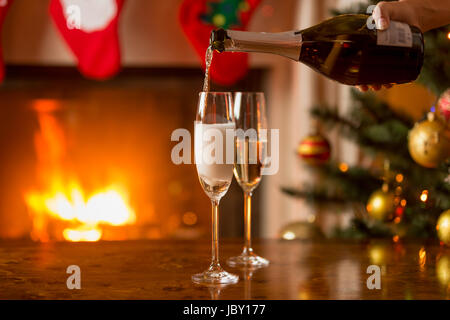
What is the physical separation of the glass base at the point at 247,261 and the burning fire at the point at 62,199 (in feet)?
5.01

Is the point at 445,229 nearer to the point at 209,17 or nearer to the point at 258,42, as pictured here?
the point at 258,42

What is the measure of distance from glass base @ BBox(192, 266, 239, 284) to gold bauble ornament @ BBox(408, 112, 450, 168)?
1.86 feet

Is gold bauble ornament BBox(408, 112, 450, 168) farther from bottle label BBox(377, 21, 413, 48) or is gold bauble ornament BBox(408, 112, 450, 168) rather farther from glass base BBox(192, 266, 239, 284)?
glass base BBox(192, 266, 239, 284)

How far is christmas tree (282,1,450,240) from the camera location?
118 cm

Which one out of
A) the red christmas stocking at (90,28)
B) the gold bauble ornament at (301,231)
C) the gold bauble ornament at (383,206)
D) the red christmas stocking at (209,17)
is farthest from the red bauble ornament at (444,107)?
the red christmas stocking at (90,28)

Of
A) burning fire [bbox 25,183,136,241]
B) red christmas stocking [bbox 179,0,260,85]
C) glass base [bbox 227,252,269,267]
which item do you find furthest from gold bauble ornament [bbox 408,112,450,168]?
burning fire [bbox 25,183,136,241]

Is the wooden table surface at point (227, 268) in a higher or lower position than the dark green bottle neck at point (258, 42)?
lower

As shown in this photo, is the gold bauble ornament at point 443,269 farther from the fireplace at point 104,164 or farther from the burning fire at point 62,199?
the burning fire at point 62,199

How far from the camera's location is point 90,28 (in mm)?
1921

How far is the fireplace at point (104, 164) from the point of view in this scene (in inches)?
90.6

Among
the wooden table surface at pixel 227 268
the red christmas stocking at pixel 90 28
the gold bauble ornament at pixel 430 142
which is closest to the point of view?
the wooden table surface at pixel 227 268

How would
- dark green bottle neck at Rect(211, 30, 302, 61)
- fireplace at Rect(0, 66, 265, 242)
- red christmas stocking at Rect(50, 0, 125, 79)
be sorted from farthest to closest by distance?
fireplace at Rect(0, 66, 265, 242)
red christmas stocking at Rect(50, 0, 125, 79)
dark green bottle neck at Rect(211, 30, 302, 61)
